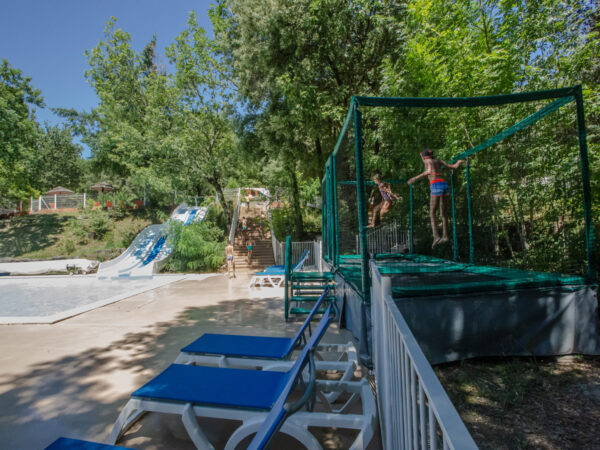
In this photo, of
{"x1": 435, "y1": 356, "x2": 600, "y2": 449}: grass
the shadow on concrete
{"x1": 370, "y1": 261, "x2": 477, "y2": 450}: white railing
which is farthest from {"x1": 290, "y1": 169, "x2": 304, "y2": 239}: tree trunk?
{"x1": 370, "y1": 261, "x2": 477, "y2": 450}: white railing

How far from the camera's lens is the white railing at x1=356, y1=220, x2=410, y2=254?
505 inches

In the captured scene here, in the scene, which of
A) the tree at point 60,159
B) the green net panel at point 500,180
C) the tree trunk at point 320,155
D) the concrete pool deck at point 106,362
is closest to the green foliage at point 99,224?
the tree trunk at point 320,155

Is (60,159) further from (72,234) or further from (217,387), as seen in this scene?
(217,387)

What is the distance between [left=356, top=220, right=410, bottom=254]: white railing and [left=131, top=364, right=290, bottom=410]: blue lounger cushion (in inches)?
415

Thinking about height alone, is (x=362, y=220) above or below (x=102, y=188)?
below

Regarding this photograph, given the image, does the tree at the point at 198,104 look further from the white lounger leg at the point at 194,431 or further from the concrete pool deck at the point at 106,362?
the white lounger leg at the point at 194,431

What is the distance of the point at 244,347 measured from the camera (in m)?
3.40

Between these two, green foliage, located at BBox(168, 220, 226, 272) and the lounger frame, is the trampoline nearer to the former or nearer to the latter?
the lounger frame

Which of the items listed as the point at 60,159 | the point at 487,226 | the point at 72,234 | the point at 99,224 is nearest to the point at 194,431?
the point at 487,226

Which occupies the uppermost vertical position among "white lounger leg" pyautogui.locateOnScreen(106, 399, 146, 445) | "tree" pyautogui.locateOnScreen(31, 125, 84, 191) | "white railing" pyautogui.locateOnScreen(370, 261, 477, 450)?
"tree" pyautogui.locateOnScreen(31, 125, 84, 191)

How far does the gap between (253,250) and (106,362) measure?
13.0 metres

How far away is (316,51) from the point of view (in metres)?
13.0

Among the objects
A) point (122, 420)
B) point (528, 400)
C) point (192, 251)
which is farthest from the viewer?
point (192, 251)

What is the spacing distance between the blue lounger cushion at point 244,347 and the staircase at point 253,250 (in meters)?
11.5
